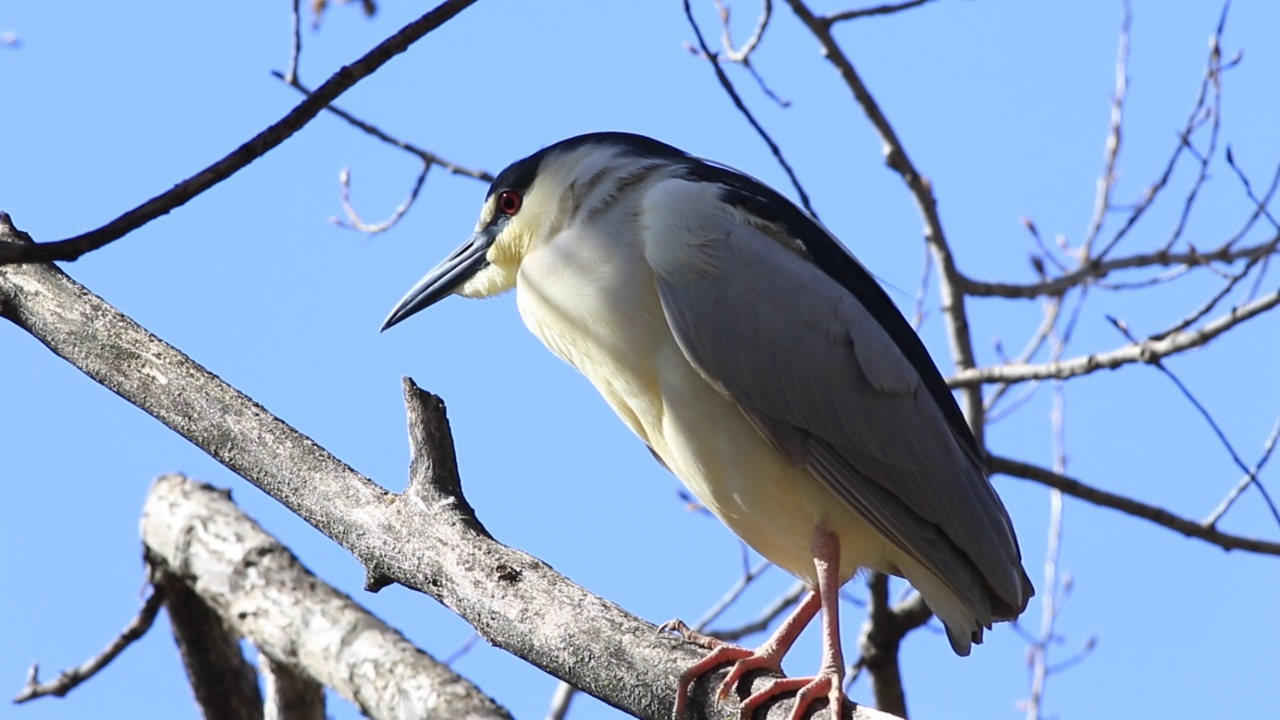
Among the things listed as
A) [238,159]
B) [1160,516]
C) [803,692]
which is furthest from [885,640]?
[238,159]

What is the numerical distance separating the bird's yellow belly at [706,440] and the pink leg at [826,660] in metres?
0.07

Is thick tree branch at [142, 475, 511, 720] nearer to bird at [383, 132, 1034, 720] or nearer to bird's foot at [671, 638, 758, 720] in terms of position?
bird's foot at [671, 638, 758, 720]

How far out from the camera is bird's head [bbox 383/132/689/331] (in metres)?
3.94

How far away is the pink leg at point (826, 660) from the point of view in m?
2.82

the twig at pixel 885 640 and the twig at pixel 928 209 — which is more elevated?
the twig at pixel 928 209

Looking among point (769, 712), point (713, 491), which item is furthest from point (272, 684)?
point (769, 712)

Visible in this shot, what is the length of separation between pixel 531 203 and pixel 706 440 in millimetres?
1049

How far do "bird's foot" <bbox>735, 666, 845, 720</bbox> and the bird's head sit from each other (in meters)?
1.54

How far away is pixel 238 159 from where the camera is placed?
2.16 metres

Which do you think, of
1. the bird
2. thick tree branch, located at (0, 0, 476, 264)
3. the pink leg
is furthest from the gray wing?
thick tree branch, located at (0, 0, 476, 264)

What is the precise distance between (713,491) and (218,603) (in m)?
1.39

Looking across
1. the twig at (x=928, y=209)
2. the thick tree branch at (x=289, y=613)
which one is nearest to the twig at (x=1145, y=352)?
the twig at (x=928, y=209)

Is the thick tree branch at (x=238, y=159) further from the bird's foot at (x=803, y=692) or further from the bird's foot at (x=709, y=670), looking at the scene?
the bird's foot at (x=803, y=692)

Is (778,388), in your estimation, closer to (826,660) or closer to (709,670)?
(826,660)
